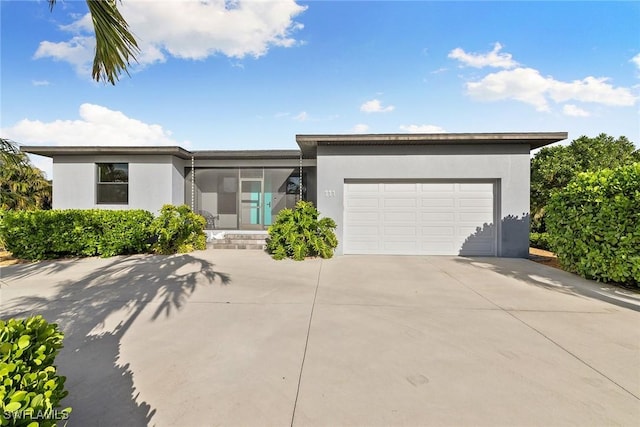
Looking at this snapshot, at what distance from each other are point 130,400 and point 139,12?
4.54 metres

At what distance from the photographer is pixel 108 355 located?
2.61 metres

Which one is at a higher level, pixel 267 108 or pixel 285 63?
pixel 285 63

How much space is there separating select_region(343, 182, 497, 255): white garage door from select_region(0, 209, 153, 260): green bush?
6.47m

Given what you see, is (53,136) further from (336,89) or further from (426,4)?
(426,4)

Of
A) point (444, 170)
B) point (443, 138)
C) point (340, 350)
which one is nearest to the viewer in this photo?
point (340, 350)

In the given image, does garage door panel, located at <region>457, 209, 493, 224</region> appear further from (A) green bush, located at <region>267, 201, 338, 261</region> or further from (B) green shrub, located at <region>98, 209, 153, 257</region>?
(B) green shrub, located at <region>98, 209, 153, 257</region>

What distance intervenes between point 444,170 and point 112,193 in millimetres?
11543

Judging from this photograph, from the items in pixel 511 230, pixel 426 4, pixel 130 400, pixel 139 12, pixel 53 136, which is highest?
pixel 426 4

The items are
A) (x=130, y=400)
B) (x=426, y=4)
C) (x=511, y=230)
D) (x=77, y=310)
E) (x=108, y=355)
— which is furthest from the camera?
(x=511, y=230)

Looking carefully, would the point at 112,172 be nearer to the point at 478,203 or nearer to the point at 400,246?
the point at 400,246

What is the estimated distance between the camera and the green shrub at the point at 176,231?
25.6ft

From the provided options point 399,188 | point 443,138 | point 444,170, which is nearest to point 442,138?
point 443,138

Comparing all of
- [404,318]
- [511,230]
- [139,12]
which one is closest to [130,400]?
[404,318]

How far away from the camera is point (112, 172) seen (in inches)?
379
